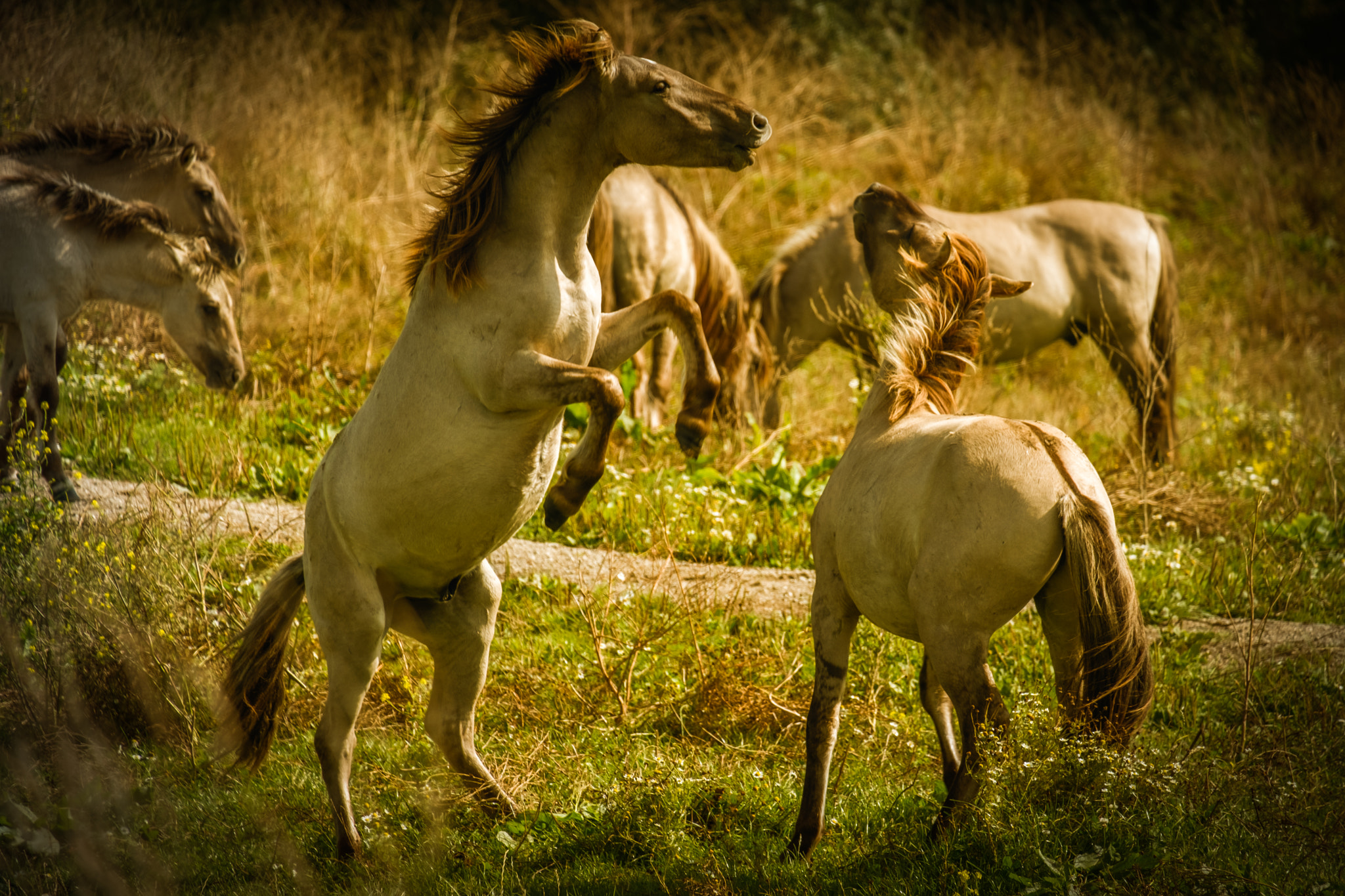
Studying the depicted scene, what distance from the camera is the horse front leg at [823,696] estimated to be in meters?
3.42

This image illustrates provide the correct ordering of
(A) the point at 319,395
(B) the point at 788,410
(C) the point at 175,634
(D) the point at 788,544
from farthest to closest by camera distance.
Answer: (B) the point at 788,410 → (A) the point at 319,395 → (D) the point at 788,544 → (C) the point at 175,634

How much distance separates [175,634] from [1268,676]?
497 centimetres

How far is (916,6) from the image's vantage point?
647 inches

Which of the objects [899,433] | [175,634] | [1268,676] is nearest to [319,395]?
[175,634]

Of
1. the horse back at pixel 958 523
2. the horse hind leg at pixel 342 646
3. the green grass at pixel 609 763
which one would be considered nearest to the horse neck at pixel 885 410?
the horse back at pixel 958 523

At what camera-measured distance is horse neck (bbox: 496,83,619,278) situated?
11.5 ft

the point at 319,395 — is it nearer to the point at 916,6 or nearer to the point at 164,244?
the point at 164,244

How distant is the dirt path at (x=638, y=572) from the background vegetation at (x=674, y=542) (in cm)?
16

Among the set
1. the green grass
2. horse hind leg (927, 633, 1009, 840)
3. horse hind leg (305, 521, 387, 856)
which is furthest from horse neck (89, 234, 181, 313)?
horse hind leg (927, 633, 1009, 840)

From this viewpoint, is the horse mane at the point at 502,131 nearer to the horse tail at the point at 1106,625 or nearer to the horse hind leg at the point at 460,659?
the horse hind leg at the point at 460,659

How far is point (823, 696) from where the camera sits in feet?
11.4

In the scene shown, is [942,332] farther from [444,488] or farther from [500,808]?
[500,808]

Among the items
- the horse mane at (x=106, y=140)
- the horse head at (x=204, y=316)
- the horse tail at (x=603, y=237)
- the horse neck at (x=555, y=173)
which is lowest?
the horse head at (x=204, y=316)

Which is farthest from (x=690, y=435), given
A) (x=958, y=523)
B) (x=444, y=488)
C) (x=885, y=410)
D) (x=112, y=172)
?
(x=112, y=172)
